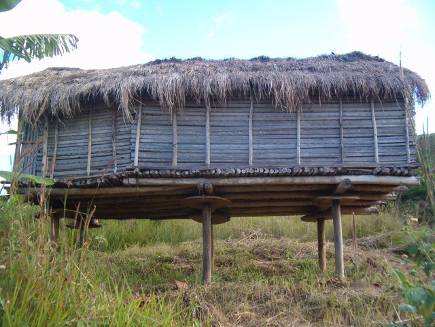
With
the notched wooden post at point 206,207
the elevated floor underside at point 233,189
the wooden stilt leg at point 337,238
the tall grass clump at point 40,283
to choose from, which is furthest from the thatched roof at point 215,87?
the tall grass clump at point 40,283

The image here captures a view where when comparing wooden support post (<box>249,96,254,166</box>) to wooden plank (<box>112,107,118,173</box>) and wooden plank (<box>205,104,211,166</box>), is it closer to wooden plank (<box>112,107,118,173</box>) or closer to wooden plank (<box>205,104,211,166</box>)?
wooden plank (<box>205,104,211,166</box>)

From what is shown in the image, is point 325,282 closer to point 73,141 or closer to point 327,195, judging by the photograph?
point 327,195

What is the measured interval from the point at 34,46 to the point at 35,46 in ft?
0.04

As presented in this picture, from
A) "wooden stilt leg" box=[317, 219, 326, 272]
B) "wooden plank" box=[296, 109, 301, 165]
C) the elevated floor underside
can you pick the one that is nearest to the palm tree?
the elevated floor underside

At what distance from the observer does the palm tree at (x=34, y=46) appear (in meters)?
5.41

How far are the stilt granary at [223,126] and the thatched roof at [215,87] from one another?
0.05 feet

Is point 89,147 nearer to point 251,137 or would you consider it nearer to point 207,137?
point 207,137

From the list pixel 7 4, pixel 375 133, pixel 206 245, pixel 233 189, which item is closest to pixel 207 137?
pixel 233 189

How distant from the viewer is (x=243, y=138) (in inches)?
337

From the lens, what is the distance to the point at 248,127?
28.2 feet

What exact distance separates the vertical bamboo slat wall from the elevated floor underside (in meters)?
0.39

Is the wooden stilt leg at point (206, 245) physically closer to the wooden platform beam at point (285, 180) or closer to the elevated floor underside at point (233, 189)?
the elevated floor underside at point (233, 189)

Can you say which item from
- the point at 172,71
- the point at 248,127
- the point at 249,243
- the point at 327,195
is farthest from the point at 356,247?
the point at 172,71

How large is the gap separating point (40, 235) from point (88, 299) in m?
0.53
